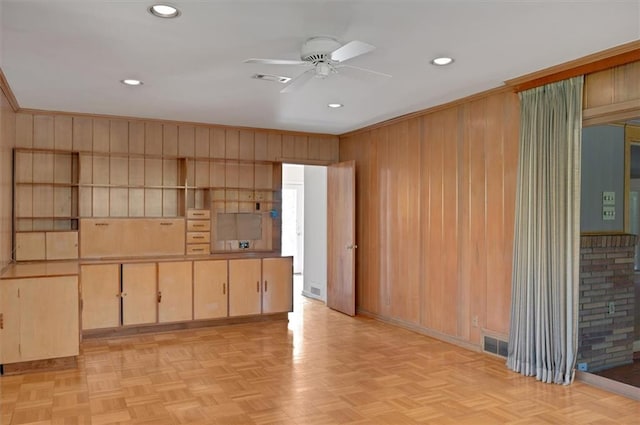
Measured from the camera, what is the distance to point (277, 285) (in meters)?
6.35

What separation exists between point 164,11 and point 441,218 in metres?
3.55

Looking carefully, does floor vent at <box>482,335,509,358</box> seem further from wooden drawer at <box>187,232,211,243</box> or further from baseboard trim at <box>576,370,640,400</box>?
wooden drawer at <box>187,232,211,243</box>

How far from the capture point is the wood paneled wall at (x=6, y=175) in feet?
15.0

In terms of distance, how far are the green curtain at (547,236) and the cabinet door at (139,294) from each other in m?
3.83

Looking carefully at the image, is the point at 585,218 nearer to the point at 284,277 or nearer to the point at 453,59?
the point at 453,59

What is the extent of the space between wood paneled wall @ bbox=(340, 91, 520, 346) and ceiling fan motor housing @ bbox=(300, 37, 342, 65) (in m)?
2.05

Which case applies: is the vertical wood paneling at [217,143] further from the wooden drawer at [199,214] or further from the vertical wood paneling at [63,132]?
the vertical wood paneling at [63,132]

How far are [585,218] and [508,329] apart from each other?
1.37 metres

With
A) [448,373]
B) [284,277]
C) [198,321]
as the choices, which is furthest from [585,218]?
[198,321]

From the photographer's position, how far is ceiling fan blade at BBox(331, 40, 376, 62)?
2.96m

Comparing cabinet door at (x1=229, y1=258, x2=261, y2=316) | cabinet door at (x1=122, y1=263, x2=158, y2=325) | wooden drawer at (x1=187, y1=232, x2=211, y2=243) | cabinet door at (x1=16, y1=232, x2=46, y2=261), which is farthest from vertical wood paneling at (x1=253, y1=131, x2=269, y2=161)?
cabinet door at (x1=16, y1=232, x2=46, y2=261)

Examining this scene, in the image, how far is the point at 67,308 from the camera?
434 cm

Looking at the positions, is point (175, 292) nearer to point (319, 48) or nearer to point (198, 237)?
point (198, 237)

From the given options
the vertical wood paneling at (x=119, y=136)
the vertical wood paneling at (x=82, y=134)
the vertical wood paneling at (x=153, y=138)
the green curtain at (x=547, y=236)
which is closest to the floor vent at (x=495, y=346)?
the green curtain at (x=547, y=236)
